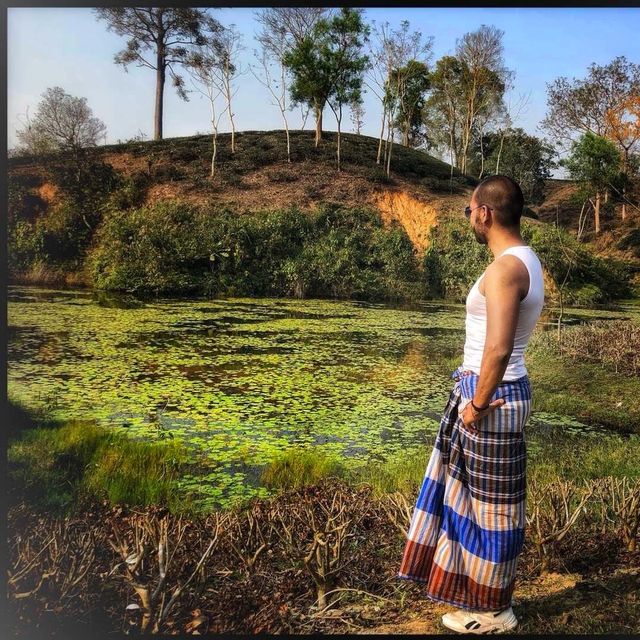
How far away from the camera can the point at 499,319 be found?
5.93 feet

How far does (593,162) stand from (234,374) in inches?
106

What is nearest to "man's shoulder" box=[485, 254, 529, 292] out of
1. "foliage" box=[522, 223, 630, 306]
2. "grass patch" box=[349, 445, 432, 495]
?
"grass patch" box=[349, 445, 432, 495]

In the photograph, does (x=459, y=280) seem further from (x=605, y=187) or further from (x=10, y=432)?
(x=10, y=432)

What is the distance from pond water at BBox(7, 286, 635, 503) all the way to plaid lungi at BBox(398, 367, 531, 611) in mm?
1039

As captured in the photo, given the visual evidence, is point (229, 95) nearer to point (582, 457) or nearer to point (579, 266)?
point (579, 266)

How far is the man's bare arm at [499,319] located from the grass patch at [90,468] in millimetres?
1747

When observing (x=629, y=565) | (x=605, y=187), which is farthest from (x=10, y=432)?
(x=605, y=187)

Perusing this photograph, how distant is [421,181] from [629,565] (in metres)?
2.75

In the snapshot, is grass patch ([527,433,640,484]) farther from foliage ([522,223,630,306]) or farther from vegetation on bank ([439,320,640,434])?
foliage ([522,223,630,306])

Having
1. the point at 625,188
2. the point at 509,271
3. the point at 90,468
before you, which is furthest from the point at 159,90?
the point at 625,188

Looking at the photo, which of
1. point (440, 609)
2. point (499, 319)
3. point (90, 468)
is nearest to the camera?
point (499, 319)

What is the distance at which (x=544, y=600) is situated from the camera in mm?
2486

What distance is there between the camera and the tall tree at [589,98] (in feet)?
11.1

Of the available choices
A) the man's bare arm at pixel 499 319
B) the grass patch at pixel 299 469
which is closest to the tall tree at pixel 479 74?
the man's bare arm at pixel 499 319
